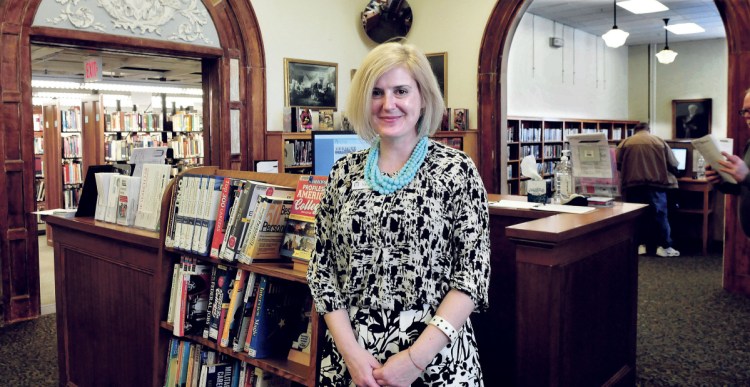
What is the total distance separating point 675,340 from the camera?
4355 mm

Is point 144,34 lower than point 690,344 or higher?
higher

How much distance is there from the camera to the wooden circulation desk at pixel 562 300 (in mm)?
2434

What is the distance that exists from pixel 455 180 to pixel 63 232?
262 cm

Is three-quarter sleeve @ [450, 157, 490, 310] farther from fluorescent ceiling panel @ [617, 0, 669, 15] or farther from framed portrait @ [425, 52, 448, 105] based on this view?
fluorescent ceiling panel @ [617, 0, 669, 15]

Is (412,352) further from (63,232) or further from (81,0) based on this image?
(81,0)

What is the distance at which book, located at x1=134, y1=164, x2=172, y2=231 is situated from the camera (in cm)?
290

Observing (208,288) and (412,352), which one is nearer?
(412,352)

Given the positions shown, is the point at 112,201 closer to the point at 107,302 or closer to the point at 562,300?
the point at 107,302

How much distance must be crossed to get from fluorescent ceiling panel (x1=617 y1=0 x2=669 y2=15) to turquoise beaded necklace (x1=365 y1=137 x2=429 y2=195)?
8.70 meters

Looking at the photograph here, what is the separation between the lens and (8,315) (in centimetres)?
498

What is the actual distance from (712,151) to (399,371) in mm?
2765

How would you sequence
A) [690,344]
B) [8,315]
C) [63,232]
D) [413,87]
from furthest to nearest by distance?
1. [8,315]
2. [690,344]
3. [63,232]
4. [413,87]

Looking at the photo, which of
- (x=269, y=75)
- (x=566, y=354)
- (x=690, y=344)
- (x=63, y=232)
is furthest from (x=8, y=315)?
(x=690, y=344)

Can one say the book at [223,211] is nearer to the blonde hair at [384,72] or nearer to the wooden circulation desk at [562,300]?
the blonde hair at [384,72]
